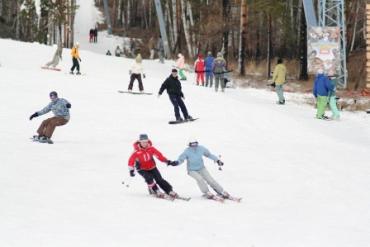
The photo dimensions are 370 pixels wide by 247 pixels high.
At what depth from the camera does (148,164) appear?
1012 centimetres

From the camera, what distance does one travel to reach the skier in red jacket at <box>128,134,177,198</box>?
10.0m

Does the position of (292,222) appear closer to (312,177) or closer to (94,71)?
(312,177)

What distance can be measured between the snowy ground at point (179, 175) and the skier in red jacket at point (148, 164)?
0.24 m

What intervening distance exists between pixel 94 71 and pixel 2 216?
21.3 meters

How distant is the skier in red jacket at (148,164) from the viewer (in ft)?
32.9

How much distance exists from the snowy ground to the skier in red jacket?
24cm

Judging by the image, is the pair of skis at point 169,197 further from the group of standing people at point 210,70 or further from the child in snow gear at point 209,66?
the child in snow gear at point 209,66

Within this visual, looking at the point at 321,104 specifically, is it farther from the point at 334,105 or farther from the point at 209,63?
the point at 209,63

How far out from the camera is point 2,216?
26.7 ft

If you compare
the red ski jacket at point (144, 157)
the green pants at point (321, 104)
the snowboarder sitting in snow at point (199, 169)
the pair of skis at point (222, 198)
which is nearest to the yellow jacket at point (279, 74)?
the green pants at point (321, 104)

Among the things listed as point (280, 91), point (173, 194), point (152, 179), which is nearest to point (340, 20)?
point (280, 91)

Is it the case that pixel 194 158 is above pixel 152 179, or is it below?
above

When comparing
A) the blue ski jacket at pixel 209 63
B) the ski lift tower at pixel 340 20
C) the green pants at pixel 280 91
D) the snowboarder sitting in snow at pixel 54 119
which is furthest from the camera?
the ski lift tower at pixel 340 20

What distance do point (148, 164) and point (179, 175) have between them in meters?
1.80
